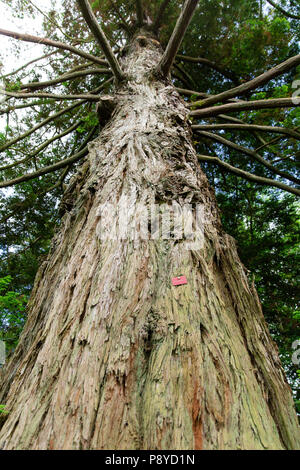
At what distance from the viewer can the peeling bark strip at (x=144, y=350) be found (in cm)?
77

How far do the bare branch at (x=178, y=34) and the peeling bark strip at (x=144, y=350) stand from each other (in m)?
1.44

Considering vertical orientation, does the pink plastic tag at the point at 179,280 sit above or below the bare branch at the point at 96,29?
below

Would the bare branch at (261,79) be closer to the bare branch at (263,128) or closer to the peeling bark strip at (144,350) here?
the bare branch at (263,128)

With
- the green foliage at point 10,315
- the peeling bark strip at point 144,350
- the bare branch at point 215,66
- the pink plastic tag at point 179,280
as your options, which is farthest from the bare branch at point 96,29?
the bare branch at point 215,66

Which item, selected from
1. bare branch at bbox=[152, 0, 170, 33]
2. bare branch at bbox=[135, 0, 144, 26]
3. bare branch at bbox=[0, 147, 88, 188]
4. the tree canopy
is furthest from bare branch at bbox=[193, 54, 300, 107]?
bare branch at bbox=[152, 0, 170, 33]

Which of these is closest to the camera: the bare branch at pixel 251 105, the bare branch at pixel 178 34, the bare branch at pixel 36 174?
the bare branch at pixel 178 34

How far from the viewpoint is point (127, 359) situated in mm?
921

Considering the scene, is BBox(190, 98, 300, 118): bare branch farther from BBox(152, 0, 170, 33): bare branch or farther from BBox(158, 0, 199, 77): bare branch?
BBox(152, 0, 170, 33): bare branch

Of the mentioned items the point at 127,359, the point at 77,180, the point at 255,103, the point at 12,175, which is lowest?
the point at 127,359

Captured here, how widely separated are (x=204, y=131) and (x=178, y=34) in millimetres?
1279

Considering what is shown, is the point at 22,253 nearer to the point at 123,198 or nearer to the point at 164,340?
the point at 123,198

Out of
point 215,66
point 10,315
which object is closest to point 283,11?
point 215,66
